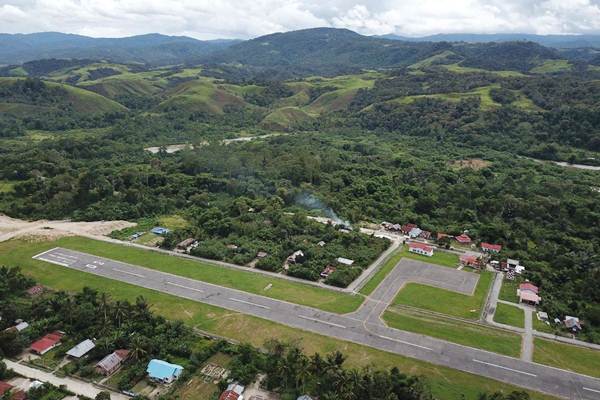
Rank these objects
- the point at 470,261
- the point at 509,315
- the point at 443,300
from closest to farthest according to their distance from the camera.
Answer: the point at 509,315, the point at 443,300, the point at 470,261

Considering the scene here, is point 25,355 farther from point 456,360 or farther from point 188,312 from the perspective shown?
point 456,360

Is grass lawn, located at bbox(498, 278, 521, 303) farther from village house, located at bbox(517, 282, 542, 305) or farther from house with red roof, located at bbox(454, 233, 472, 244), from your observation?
house with red roof, located at bbox(454, 233, 472, 244)

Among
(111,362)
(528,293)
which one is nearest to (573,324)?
(528,293)

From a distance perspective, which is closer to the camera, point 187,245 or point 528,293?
point 528,293

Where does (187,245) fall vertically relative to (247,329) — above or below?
above

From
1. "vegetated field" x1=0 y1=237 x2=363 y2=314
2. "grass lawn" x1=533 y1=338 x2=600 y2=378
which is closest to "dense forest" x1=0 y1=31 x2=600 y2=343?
"vegetated field" x1=0 y1=237 x2=363 y2=314

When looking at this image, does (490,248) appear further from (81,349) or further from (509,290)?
(81,349)

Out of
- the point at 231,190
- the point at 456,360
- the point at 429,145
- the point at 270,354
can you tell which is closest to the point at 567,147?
the point at 429,145
